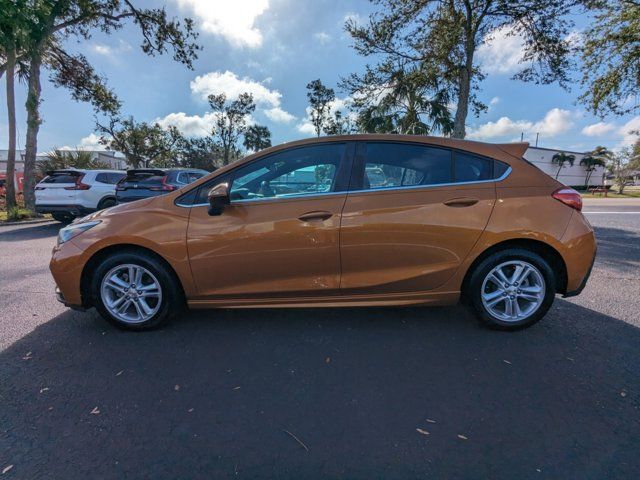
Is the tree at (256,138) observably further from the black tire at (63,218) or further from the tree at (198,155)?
the black tire at (63,218)

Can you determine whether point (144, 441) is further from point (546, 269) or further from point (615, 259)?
point (615, 259)

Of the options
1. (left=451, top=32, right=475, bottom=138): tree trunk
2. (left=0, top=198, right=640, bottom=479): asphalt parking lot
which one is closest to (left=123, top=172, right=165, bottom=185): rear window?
(left=0, top=198, right=640, bottom=479): asphalt parking lot

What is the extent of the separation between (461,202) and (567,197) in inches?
37.6

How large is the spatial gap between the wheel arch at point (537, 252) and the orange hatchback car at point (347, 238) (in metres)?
0.01

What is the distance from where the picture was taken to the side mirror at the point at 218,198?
302cm

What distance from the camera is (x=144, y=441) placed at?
1972 millimetres

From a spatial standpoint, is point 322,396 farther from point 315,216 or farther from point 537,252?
point 537,252

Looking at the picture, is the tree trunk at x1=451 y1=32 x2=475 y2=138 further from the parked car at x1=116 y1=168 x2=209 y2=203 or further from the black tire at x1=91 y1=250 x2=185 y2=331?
Answer: the black tire at x1=91 y1=250 x2=185 y2=331

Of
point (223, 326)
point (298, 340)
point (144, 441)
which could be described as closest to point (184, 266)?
point (223, 326)

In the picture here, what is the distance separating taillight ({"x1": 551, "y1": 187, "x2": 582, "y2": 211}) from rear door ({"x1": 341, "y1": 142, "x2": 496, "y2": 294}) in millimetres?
590

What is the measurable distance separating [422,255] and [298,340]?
130 centimetres

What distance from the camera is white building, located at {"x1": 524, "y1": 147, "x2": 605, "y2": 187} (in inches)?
1660

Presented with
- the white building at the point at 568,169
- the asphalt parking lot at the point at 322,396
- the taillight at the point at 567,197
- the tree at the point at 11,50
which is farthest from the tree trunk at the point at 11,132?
the white building at the point at 568,169

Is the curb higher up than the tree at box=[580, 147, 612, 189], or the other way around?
the tree at box=[580, 147, 612, 189]
